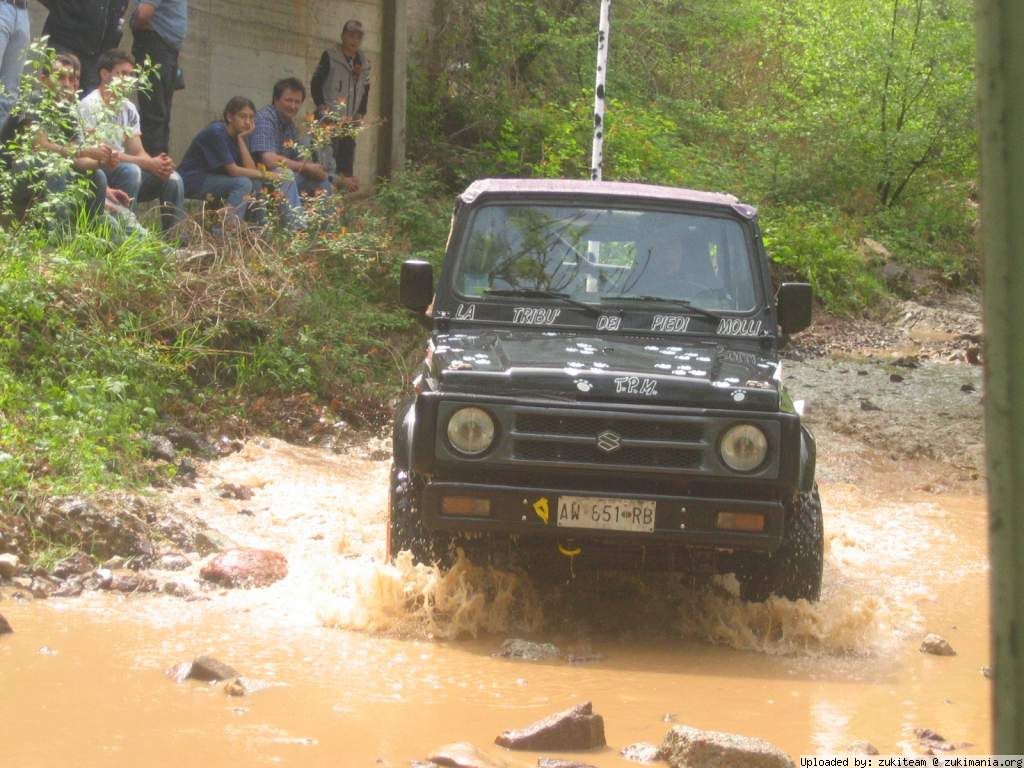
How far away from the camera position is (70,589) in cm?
545

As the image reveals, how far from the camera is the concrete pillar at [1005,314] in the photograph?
1152mm

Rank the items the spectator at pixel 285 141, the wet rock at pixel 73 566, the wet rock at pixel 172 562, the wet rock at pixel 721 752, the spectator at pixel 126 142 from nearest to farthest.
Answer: the wet rock at pixel 721 752 < the wet rock at pixel 73 566 < the wet rock at pixel 172 562 < the spectator at pixel 126 142 < the spectator at pixel 285 141

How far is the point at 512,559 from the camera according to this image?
527 cm

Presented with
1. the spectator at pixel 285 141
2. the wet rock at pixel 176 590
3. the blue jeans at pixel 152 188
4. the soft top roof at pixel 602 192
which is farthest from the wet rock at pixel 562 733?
the spectator at pixel 285 141

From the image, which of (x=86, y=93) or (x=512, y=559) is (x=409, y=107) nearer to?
(x=86, y=93)

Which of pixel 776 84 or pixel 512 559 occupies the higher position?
pixel 776 84

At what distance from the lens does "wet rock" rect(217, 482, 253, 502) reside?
7076 millimetres

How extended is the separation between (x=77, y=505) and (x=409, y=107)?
375 inches

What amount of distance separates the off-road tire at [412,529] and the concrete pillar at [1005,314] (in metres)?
4.10

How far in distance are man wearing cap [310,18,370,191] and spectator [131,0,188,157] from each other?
1.85m

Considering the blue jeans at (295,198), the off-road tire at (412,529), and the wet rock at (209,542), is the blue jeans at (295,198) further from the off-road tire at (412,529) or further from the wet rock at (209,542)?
the off-road tire at (412,529)

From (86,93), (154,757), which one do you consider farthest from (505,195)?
(86,93)

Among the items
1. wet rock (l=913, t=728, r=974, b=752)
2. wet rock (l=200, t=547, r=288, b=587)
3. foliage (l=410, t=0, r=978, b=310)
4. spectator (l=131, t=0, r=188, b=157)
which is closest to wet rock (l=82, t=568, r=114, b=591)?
wet rock (l=200, t=547, r=288, b=587)

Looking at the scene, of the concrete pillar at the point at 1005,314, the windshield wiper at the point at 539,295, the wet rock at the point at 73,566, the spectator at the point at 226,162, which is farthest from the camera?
the spectator at the point at 226,162
